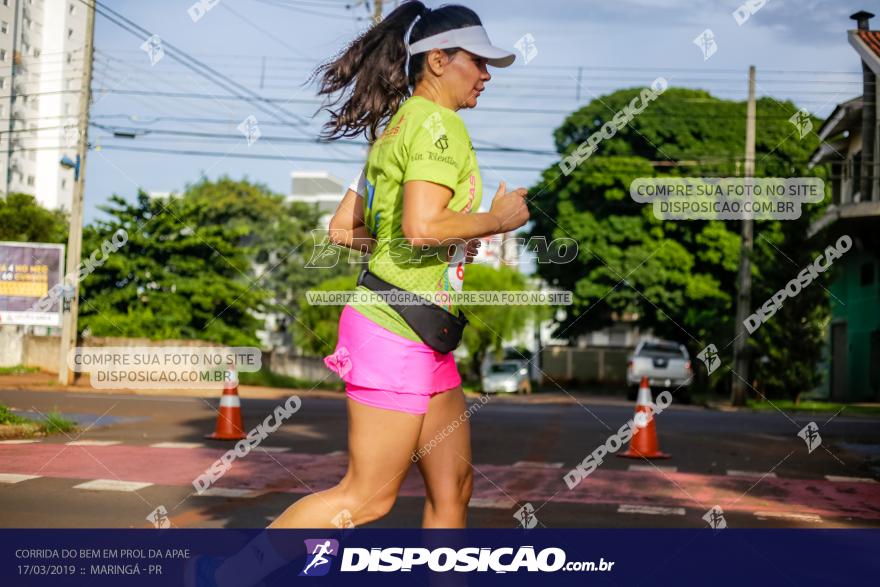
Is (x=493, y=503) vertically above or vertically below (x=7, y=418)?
below

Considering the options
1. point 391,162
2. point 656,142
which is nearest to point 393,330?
point 391,162

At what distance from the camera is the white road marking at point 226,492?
6.45 m

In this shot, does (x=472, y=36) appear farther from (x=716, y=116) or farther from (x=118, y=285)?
(x=716, y=116)

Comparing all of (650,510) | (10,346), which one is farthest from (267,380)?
(650,510)

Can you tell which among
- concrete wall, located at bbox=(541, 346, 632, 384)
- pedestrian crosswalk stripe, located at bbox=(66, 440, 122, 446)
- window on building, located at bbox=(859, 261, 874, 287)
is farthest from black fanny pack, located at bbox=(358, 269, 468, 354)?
concrete wall, located at bbox=(541, 346, 632, 384)

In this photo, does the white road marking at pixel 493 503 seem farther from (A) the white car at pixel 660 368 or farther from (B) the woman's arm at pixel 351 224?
(A) the white car at pixel 660 368

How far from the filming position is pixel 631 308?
40.5 meters

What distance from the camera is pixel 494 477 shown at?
319 inches

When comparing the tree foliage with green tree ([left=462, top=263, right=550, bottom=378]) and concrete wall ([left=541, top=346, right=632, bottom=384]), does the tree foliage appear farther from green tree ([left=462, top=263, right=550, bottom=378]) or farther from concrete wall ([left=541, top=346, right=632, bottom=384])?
concrete wall ([left=541, top=346, right=632, bottom=384])

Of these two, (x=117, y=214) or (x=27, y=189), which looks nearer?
(x=27, y=189)

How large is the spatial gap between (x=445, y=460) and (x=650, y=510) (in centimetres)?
375

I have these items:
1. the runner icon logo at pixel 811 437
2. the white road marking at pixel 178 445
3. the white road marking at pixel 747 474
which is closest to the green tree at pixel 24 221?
the white road marking at pixel 178 445

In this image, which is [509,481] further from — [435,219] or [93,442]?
[435,219]

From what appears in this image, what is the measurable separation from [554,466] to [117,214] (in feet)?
82.1
